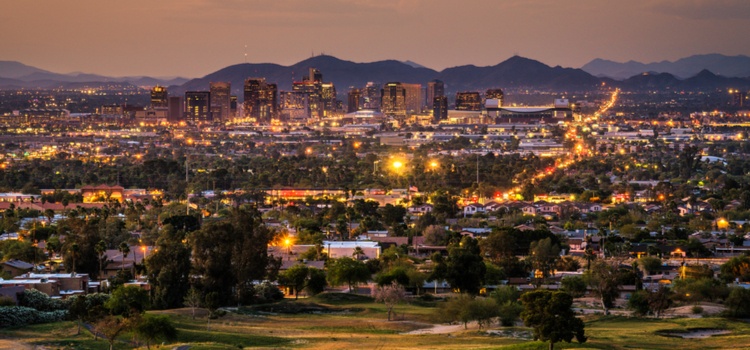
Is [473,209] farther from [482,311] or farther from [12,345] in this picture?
[12,345]

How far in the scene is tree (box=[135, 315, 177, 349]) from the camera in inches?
1217

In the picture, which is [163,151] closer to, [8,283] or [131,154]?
[131,154]

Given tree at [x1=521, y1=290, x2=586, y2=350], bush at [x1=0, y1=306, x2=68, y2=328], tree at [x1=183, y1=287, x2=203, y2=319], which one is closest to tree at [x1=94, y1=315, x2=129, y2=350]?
bush at [x1=0, y1=306, x2=68, y2=328]

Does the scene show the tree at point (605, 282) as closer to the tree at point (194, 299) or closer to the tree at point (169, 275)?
the tree at point (194, 299)

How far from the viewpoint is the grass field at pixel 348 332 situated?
3203 cm

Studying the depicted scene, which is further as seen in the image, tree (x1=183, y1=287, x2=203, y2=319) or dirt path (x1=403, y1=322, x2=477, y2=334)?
tree (x1=183, y1=287, x2=203, y2=319)

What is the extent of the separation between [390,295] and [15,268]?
15.2m

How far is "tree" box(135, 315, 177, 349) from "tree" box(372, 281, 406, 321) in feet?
30.5

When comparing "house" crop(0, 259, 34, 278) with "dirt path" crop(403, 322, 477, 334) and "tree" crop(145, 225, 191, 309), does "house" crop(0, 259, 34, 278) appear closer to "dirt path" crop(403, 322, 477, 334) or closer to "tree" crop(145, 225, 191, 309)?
"tree" crop(145, 225, 191, 309)

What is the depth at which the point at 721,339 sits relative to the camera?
35.2 metres

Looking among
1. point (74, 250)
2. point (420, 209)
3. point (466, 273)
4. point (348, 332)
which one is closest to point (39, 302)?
point (74, 250)

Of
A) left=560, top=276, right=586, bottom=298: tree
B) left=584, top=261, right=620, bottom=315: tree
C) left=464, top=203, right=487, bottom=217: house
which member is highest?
left=584, top=261, right=620, bottom=315: tree

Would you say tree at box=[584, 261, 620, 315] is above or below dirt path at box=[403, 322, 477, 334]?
above

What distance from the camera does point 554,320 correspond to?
30.9m
